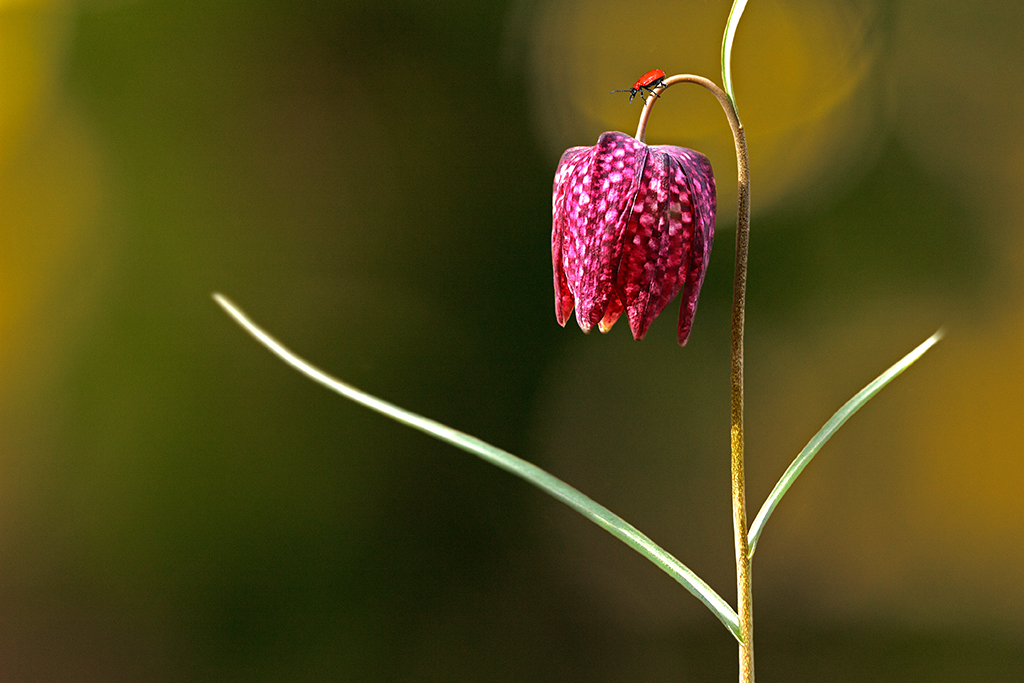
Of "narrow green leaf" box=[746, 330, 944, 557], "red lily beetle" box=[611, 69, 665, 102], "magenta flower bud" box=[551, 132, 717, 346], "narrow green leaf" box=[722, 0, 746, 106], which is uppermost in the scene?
"narrow green leaf" box=[722, 0, 746, 106]

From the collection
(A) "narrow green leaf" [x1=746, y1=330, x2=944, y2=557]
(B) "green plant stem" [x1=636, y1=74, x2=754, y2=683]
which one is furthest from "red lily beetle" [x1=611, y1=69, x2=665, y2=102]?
(A) "narrow green leaf" [x1=746, y1=330, x2=944, y2=557]

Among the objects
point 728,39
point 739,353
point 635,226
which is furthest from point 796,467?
point 728,39

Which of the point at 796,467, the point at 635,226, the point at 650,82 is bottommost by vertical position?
the point at 796,467

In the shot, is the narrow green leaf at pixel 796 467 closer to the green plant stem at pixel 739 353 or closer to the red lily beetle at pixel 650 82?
the green plant stem at pixel 739 353

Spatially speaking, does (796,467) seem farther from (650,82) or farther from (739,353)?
(650,82)

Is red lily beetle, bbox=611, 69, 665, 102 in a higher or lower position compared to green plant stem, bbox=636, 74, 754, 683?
higher

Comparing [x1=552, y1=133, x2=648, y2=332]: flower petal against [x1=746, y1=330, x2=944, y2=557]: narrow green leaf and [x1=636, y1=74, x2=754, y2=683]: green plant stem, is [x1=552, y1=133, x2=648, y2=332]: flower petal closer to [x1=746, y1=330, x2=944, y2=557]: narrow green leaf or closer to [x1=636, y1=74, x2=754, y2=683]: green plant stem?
[x1=636, y1=74, x2=754, y2=683]: green plant stem

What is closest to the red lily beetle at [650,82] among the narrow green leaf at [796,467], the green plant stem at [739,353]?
the green plant stem at [739,353]
